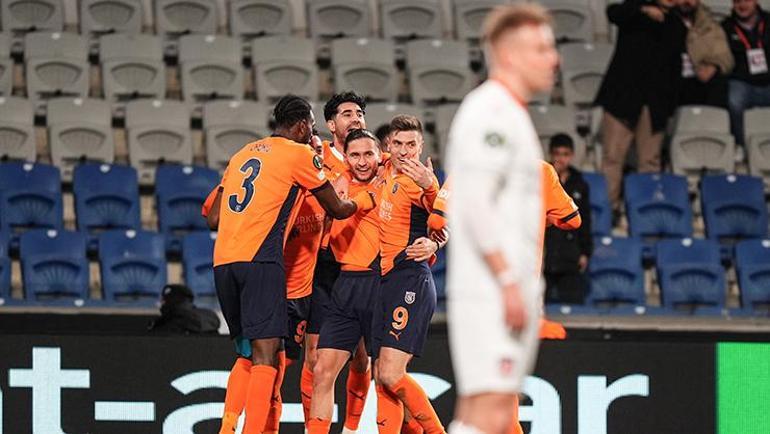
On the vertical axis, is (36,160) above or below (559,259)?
above

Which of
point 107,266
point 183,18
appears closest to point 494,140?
point 107,266

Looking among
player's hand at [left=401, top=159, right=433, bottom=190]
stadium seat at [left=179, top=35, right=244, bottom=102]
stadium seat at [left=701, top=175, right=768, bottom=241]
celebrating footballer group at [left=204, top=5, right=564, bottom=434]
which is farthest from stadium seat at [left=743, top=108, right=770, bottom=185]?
player's hand at [left=401, top=159, right=433, bottom=190]

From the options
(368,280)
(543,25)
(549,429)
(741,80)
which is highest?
(741,80)

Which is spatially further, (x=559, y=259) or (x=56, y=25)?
(x=56, y=25)

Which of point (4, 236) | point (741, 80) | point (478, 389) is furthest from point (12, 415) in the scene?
point (741, 80)

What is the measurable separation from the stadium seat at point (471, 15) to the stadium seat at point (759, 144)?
2970 millimetres

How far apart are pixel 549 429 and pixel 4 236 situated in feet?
16.3

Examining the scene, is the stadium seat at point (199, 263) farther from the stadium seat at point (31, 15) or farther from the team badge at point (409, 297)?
the team badge at point (409, 297)

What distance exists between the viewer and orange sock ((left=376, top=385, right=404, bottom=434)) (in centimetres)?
809

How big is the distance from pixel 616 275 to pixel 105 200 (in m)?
4.38

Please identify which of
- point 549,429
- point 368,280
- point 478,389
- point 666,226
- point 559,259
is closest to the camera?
point 478,389

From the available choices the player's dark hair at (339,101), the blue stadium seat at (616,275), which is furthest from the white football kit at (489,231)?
the blue stadium seat at (616,275)

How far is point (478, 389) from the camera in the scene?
5109mm

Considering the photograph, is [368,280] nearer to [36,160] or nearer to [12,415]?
[12,415]
